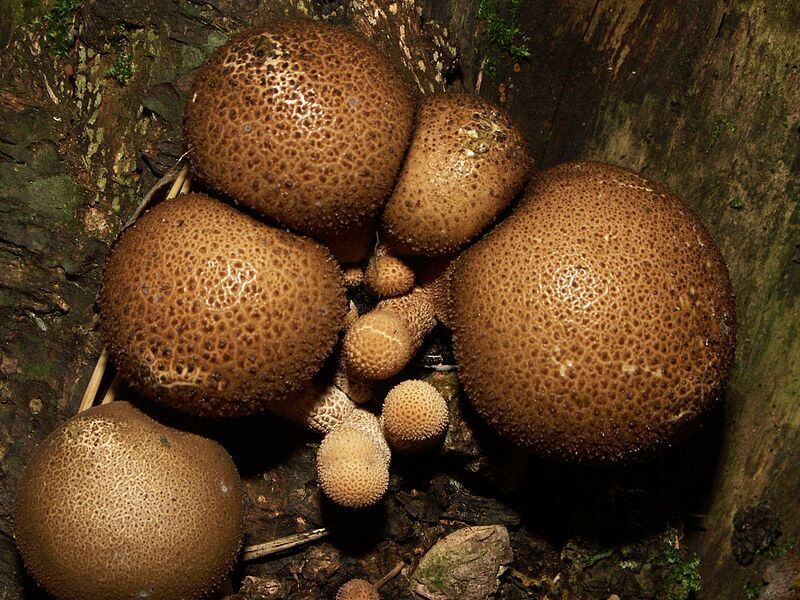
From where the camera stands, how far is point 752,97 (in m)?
3.21

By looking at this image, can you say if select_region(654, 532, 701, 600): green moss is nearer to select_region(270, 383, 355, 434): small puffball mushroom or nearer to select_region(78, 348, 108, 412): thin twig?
select_region(270, 383, 355, 434): small puffball mushroom

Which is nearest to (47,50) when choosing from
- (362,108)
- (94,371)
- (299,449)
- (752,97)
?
(94,371)

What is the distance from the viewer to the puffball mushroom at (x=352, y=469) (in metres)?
2.75

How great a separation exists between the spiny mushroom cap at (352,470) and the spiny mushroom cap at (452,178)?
0.85 m

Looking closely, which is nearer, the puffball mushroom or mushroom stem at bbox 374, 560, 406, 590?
the puffball mushroom

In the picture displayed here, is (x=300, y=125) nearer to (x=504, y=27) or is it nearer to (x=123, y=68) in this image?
(x=123, y=68)

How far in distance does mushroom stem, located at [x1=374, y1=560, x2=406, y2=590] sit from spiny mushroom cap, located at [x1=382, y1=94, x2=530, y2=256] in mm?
1469

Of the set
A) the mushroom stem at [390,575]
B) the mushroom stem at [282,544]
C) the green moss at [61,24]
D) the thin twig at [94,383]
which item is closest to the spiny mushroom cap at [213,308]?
the thin twig at [94,383]

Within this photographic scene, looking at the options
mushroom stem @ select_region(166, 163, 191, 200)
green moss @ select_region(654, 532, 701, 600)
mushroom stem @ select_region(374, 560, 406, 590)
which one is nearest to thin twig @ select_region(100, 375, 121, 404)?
mushroom stem @ select_region(166, 163, 191, 200)

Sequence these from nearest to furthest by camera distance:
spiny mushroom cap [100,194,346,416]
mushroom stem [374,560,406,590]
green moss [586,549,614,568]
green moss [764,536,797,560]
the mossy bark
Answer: spiny mushroom cap [100,194,346,416], the mossy bark, mushroom stem [374,560,406,590], green moss [586,549,614,568], green moss [764,536,797,560]

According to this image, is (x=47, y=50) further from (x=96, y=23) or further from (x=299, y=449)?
(x=299, y=449)

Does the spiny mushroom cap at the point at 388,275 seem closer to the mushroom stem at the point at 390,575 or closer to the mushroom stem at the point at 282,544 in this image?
the mushroom stem at the point at 282,544

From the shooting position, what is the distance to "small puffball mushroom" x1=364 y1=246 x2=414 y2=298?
2973 millimetres

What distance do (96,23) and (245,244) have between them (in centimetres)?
151
